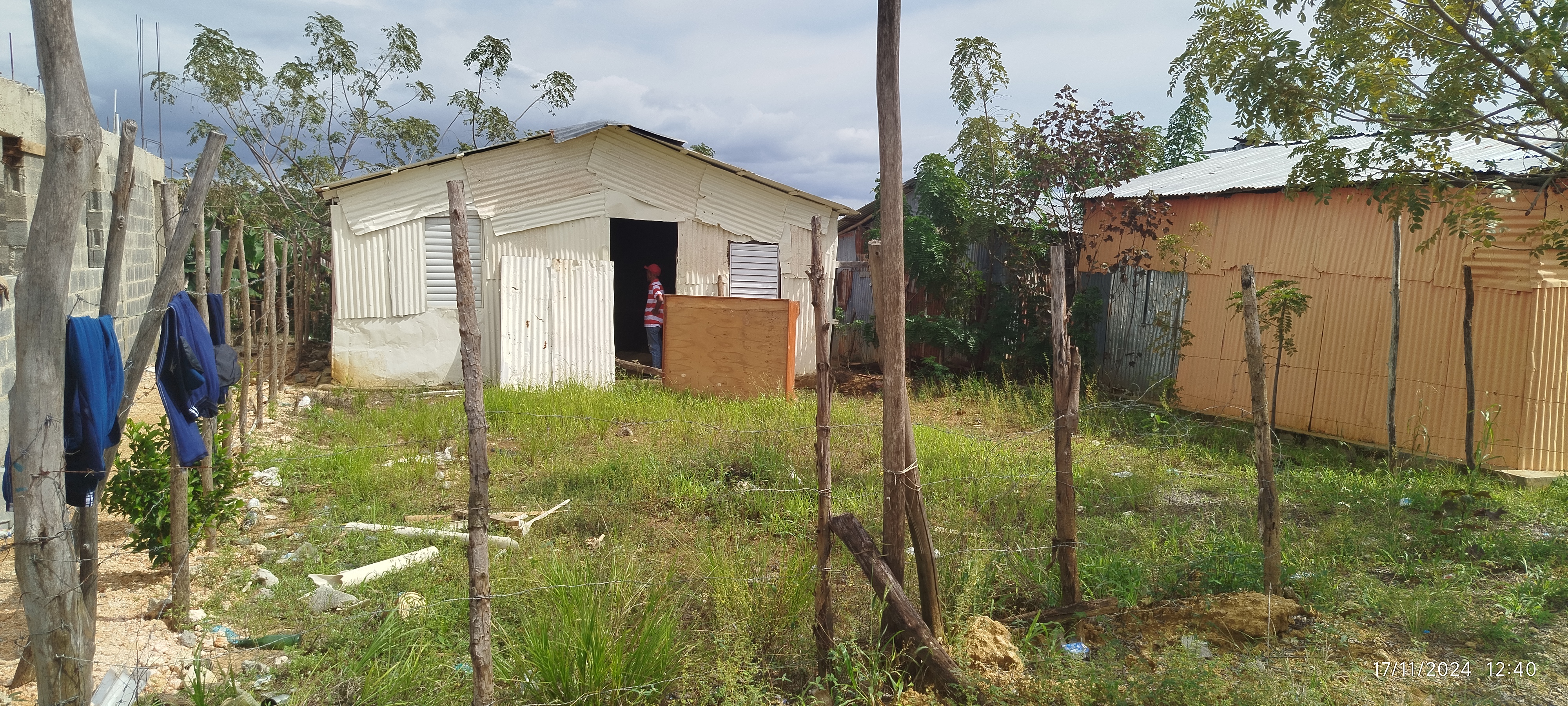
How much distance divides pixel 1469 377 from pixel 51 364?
31.0 feet

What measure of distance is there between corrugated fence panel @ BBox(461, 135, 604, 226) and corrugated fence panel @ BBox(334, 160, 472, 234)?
0.32 metres

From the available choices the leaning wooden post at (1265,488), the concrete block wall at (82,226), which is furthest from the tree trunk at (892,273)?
the concrete block wall at (82,226)

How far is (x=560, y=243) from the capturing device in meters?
11.8

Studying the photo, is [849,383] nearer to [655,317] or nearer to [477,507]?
[655,317]

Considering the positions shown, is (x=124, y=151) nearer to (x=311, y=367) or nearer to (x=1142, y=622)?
(x=1142, y=622)

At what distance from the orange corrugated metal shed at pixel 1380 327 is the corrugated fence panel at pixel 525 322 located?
798 cm

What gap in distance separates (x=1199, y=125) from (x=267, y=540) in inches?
835

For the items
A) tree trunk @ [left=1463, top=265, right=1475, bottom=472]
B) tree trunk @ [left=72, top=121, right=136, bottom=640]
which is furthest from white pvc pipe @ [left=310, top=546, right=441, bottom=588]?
tree trunk @ [left=1463, top=265, right=1475, bottom=472]

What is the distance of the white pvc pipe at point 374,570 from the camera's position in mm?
4605

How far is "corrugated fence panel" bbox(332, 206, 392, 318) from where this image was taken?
1102cm

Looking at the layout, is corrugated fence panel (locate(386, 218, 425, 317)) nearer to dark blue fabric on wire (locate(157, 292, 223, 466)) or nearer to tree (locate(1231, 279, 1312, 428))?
dark blue fabric on wire (locate(157, 292, 223, 466))

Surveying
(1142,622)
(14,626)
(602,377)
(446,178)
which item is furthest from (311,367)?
(1142,622)

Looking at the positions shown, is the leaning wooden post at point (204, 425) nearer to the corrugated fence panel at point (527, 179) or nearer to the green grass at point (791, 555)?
the green grass at point (791, 555)
